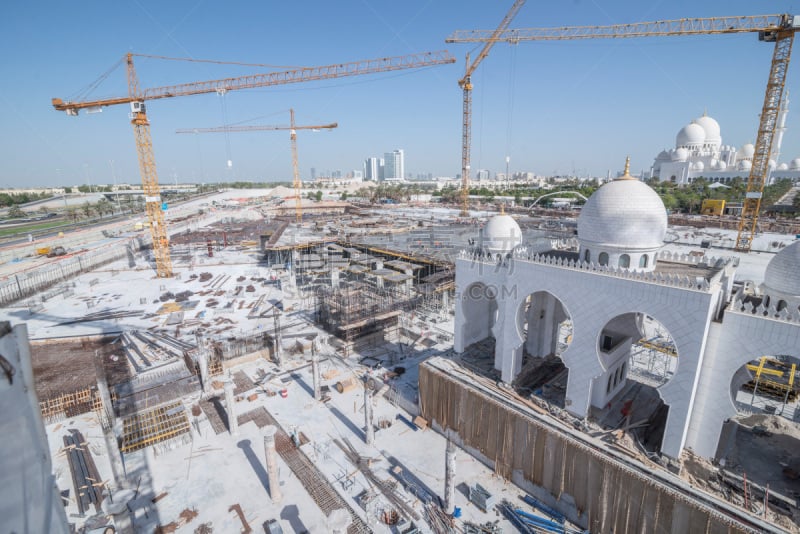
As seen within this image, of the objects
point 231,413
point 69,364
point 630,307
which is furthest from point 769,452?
point 69,364

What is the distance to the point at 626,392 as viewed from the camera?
21266 mm

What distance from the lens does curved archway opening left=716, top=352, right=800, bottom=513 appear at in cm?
1623

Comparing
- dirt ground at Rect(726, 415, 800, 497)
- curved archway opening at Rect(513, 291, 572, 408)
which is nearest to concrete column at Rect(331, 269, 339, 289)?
curved archway opening at Rect(513, 291, 572, 408)

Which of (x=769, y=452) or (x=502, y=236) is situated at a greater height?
(x=502, y=236)

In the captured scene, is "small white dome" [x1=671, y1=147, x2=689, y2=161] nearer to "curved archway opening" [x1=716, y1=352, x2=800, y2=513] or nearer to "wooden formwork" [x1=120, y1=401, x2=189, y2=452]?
"curved archway opening" [x1=716, y1=352, x2=800, y2=513]

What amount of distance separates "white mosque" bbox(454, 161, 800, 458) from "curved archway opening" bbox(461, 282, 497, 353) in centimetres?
16

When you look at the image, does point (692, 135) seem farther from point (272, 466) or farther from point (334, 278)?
point (272, 466)

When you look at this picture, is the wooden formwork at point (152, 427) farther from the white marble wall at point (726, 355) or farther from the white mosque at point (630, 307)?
the white marble wall at point (726, 355)

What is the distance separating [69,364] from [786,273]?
43792mm

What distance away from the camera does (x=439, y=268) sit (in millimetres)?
44094

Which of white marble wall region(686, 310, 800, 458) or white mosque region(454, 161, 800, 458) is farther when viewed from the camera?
white mosque region(454, 161, 800, 458)

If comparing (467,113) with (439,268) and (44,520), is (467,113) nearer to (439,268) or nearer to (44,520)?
(439,268)

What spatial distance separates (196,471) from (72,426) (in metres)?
9.44

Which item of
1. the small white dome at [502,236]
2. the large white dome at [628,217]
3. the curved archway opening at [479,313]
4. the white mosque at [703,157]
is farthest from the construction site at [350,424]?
the white mosque at [703,157]
